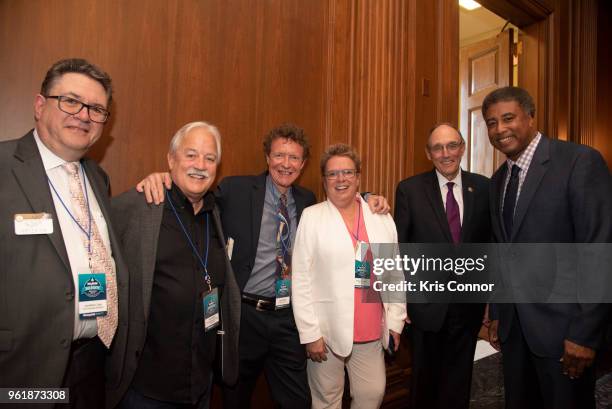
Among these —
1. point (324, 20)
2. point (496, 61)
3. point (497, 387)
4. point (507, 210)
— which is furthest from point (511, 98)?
point (496, 61)

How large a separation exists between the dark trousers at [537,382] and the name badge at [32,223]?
2233 millimetres

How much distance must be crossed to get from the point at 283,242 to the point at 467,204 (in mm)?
1178

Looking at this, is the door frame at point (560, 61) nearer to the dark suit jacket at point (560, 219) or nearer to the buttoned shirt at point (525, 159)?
the buttoned shirt at point (525, 159)

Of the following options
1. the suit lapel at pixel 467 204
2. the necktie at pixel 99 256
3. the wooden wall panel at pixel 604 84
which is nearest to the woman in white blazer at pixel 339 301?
the suit lapel at pixel 467 204

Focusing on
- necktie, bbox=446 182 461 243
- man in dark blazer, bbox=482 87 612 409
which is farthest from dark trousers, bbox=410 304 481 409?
necktie, bbox=446 182 461 243

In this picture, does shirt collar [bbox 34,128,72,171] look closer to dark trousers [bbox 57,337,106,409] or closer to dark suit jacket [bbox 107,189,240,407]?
dark suit jacket [bbox 107,189,240,407]

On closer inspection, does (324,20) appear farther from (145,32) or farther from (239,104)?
(145,32)

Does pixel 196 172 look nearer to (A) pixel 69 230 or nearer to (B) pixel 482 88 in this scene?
(A) pixel 69 230

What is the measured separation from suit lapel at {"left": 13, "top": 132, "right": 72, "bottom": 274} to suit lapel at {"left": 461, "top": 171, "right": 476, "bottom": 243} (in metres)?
2.07

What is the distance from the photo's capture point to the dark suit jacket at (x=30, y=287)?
1.22 m

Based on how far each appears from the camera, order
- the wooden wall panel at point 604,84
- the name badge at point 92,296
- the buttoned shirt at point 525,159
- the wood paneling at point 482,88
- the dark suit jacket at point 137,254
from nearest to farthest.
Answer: the name badge at point 92,296, the dark suit jacket at point 137,254, the buttoned shirt at point 525,159, the wood paneling at point 482,88, the wooden wall panel at point 604,84

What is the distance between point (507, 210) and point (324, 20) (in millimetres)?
1883

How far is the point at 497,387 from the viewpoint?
329cm

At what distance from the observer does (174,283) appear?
5.30 ft
